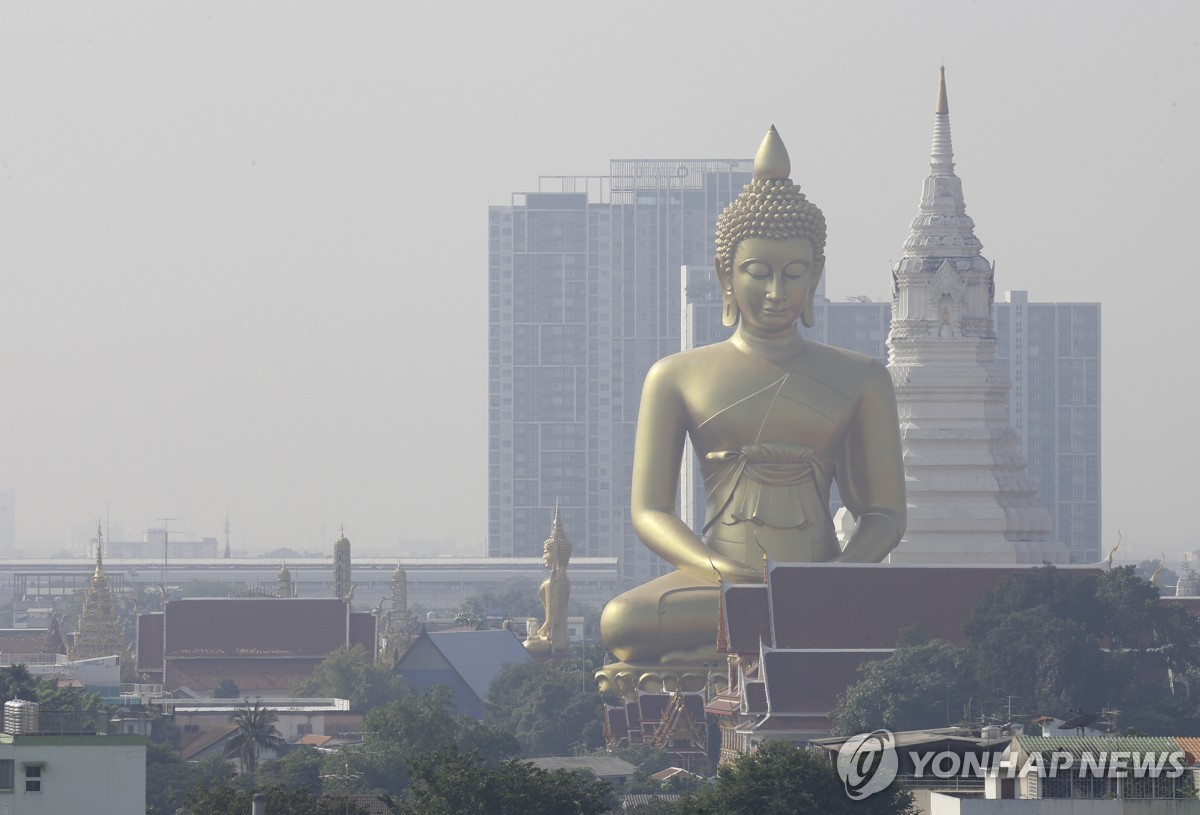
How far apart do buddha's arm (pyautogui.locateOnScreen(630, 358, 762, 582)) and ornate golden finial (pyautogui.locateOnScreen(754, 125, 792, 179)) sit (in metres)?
3.91

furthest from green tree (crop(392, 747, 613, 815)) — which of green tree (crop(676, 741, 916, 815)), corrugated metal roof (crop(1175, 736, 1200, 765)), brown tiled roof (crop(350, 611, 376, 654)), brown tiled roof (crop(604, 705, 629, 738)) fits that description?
brown tiled roof (crop(350, 611, 376, 654))

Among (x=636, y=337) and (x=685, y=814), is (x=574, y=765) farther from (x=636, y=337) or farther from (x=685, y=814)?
(x=636, y=337)

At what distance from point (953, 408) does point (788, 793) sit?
4371 centimetres

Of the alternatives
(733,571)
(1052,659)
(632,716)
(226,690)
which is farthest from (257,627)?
(1052,659)

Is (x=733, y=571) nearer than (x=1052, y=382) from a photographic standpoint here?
Yes

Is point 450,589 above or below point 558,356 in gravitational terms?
below

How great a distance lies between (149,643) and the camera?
88.6 m

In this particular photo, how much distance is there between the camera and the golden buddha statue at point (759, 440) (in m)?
59.9

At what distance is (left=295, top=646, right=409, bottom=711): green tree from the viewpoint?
77.8 meters

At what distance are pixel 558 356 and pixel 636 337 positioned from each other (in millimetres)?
4467

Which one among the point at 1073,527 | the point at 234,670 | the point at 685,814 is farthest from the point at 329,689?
the point at 1073,527

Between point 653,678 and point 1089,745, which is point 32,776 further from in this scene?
point 653,678

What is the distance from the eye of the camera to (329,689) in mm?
79812

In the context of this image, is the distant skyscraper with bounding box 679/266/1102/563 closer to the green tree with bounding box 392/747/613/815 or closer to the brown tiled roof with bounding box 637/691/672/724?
the brown tiled roof with bounding box 637/691/672/724
